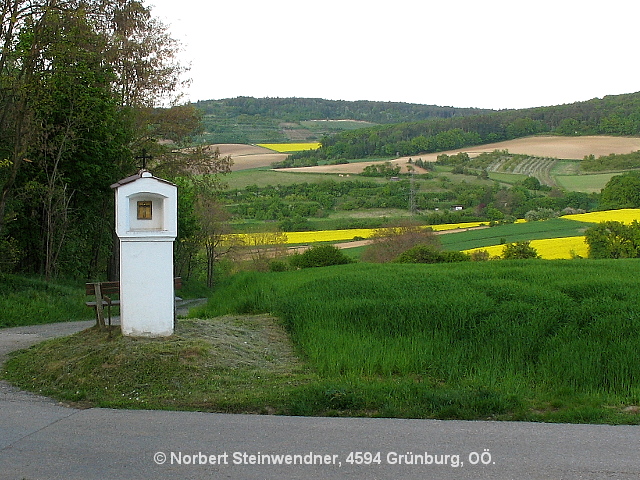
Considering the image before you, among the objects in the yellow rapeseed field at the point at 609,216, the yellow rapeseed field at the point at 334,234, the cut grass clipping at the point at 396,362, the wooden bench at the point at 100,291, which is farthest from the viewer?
the yellow rapeseed field at the point at 334,234

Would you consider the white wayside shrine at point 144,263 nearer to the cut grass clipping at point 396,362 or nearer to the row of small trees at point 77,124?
the cut grass clipping at point 396,362

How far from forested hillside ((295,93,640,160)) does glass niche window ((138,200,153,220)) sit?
253ft

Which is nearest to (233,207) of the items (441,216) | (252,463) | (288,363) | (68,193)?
(441,216)

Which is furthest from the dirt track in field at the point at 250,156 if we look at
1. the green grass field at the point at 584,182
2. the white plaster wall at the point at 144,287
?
the white plaster wall at the point at 144,287

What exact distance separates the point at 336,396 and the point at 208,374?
2153 millimetres

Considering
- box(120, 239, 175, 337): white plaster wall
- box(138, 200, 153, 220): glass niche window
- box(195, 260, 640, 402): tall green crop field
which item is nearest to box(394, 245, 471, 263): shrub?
box(195, 260, 640, 402): tall green crop field

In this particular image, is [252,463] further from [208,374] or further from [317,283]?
[317,283]

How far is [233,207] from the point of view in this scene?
230ft

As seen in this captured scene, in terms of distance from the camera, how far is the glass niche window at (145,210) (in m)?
11.3

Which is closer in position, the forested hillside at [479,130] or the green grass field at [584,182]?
the green grass field at [584,182]

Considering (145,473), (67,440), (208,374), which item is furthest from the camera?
(208,374)

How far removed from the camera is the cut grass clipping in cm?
835

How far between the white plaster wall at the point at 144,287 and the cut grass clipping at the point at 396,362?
1.40 feet

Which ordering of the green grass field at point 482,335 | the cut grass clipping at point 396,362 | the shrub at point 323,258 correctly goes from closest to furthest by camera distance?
the cut grass clipping at point 396,362
the green grass field at point 482,335
the shrub at point 323,258
